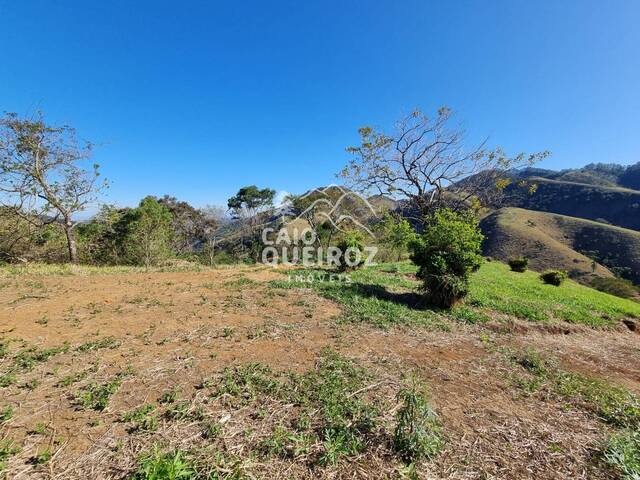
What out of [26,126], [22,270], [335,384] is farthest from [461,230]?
[26,126]

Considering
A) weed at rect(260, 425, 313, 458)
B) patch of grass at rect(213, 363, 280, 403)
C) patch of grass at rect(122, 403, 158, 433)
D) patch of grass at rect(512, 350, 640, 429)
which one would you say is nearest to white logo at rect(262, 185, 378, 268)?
patch of grass at rect(512, 350, 640, 429)

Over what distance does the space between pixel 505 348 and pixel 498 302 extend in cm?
325

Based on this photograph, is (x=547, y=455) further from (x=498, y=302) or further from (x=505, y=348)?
(x=498, y=302)

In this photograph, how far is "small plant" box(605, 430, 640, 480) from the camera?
7.16 ft

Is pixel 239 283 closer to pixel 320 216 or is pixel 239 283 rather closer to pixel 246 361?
pixel 246 361

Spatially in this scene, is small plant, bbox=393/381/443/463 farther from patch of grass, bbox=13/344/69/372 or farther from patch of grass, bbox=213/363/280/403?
patch of grass, bbox=13/344/69/372

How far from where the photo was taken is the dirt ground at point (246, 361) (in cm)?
233

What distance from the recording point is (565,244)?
200 feet

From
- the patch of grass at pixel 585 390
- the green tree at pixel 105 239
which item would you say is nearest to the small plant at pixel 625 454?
the patch of grass at pixel 585 390

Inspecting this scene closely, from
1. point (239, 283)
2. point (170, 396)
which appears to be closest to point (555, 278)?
point (239, 283)

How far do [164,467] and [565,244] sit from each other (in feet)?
266

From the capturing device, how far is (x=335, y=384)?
336 centimetres

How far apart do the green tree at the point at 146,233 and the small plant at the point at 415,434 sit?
17.1 metres

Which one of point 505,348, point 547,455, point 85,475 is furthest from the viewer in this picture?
point 505,348
